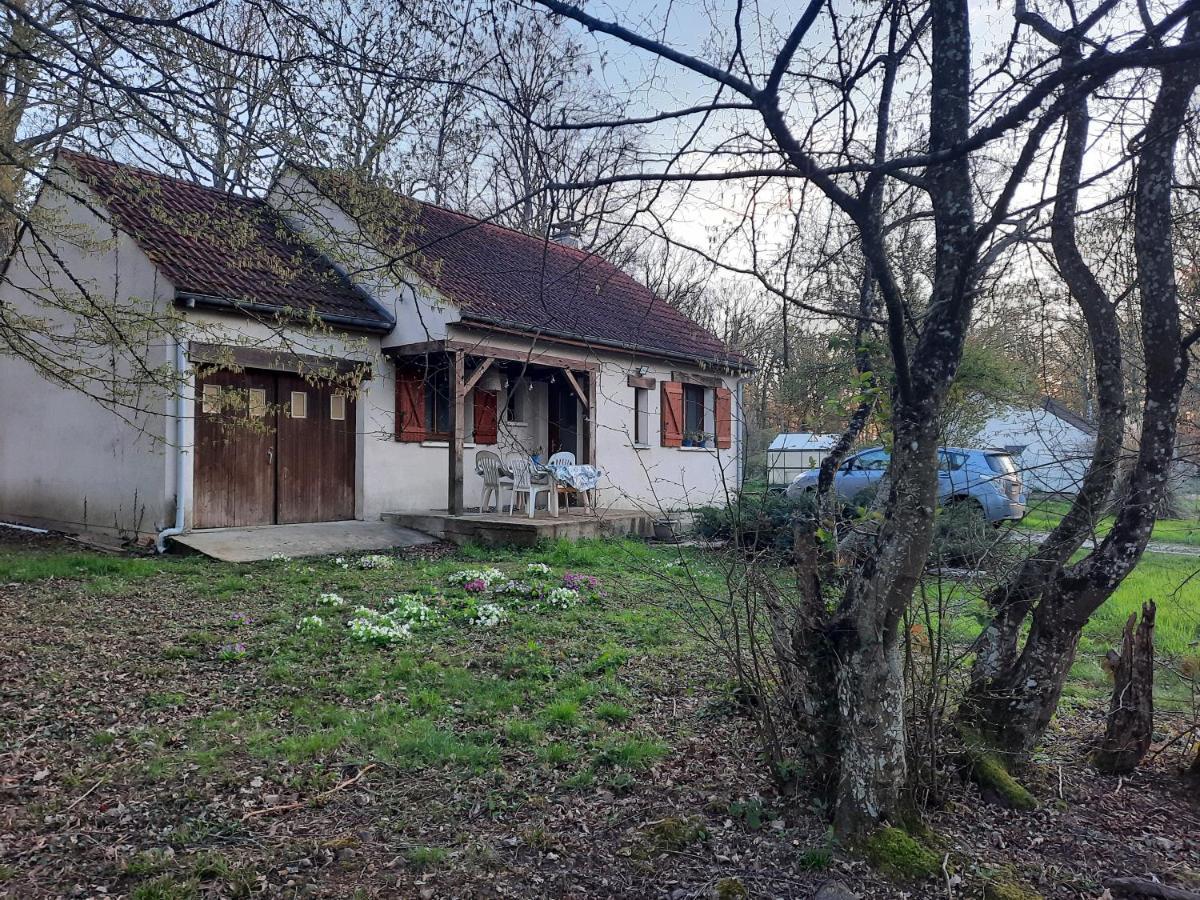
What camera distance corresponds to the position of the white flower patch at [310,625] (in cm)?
590

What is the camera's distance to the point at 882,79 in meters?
4.66

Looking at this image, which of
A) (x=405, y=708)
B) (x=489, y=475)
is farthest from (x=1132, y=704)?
(x=489, y=475)

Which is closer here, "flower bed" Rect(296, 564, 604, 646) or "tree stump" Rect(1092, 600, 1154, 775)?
"tree stump" Rect(1092, 600, 1154, 775)

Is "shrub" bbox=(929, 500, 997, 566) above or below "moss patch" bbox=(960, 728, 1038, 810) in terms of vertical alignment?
above

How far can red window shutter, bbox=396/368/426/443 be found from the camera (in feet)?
39.4

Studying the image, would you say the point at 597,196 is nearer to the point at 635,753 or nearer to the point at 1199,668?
the point at 635,753

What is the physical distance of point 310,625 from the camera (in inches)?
234

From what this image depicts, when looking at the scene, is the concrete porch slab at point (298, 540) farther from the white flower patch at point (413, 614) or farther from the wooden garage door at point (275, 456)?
the white flower patch at point (413, 614)

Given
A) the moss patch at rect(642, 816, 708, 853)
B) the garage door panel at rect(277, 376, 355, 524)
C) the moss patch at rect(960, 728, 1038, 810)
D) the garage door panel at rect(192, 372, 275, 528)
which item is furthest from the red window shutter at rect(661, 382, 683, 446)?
the moss patch at rect(642, 816, 708, 853)

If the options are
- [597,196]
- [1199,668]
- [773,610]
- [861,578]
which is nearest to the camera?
[861,578]

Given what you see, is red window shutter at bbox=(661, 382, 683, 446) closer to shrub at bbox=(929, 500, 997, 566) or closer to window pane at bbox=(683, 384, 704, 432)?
window pane at bbox=(683, 384, 704, 432)

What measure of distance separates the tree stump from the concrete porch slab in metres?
8.23

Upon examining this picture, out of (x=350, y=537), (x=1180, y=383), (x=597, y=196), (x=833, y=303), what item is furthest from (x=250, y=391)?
(x=1180, y=383)

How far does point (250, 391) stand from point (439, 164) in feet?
22.2
